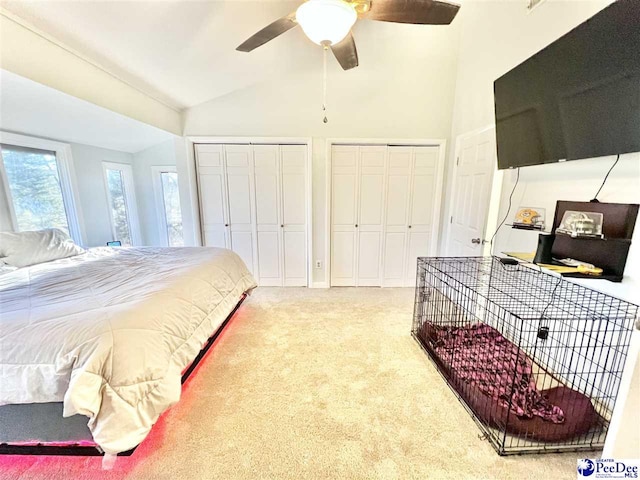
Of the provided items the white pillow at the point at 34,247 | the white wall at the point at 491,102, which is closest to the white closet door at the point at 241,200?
the white pillow at the point at 34,247

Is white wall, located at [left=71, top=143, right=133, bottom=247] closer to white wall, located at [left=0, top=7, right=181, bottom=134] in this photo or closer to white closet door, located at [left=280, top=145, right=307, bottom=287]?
white wall, located at [left=0, top=7, right=181, bottom=134]

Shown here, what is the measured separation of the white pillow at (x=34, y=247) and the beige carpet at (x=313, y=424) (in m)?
1.55

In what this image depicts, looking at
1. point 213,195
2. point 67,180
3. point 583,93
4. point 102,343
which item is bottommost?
point 102,343

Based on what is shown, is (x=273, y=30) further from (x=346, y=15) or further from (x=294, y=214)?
(x=294, y=214)

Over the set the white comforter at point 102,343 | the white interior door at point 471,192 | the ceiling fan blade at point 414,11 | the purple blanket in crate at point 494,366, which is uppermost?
the ceiling fan blade at point 414,11

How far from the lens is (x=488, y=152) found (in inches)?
97.0

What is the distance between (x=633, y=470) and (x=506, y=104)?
2.08 metres

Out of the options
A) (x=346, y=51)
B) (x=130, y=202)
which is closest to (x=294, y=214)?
(x=346, y=51)

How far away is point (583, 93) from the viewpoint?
137 cm

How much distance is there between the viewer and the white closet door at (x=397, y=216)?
3498 millimetres

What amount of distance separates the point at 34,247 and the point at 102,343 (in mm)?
1886

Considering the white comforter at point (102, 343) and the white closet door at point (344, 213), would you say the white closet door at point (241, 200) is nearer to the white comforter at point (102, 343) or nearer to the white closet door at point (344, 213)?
the white closet door at point (344, 213)

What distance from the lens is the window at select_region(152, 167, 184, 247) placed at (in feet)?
14.2

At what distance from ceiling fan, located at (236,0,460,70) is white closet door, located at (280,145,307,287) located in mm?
1776
